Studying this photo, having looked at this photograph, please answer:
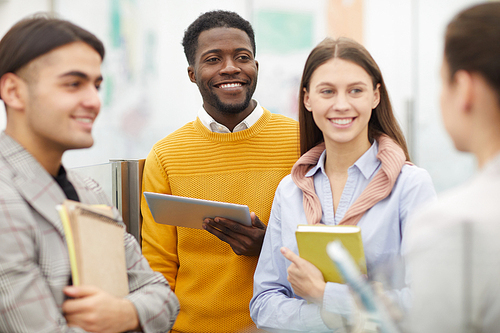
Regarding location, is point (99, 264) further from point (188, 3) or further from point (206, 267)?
point (188, 3)

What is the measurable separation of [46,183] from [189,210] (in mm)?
653

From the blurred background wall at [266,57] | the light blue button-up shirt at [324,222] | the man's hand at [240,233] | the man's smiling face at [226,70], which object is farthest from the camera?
the blurred background wall at [266,57]

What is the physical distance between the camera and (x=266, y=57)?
4352 millimetres

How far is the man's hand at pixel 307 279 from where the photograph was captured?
4.23 feet

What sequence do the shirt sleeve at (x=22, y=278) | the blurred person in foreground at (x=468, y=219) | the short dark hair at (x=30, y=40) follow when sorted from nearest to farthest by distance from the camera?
the blurred person in foreground at (x=468, y=219) < the shirt sleeve at (x=22, y=278) < the short dark hair at (x=30, y=40)

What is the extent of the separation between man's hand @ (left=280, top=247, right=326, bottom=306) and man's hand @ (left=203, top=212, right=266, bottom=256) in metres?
0.39

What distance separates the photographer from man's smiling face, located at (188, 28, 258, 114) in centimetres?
203

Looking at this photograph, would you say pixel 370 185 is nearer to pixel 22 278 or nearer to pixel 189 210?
pixel 189 210

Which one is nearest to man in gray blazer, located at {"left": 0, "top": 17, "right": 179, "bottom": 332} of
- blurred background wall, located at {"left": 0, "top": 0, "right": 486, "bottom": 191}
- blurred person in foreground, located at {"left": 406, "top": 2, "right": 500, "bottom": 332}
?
blurred person in foreground, located at {"left": 406, "top": 2, "right": 500, "bottom": 332}

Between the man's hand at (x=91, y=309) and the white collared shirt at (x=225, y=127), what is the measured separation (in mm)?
1148

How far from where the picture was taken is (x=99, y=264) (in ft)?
3.42

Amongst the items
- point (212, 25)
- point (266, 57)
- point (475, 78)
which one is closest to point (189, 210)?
point (212, 25)

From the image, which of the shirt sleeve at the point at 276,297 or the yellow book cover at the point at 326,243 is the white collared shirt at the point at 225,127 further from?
the yellow book cover at the point at 326,243

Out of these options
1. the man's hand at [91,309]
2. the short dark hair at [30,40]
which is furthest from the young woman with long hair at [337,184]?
the short dark hair at [30,40]
